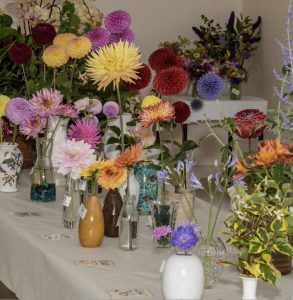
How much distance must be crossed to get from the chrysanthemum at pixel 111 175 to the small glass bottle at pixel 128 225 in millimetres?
47

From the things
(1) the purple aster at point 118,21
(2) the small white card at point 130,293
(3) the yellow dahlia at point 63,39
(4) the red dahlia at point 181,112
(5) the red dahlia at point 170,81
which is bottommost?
(2) the small white card at point 130,293

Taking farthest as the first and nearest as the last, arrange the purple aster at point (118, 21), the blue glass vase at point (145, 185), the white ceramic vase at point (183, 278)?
the purple aster at point (118, 21), the blue glass vase at point (145, 185), the white ceramic vase at point (183, 278)

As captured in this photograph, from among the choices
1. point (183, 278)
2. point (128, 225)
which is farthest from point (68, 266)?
point (183, 278)

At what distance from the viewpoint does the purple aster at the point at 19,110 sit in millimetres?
2850

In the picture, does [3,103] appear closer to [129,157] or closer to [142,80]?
[142,80]

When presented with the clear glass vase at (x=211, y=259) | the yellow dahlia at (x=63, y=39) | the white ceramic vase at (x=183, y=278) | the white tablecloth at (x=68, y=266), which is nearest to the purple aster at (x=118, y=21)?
the yellow dahlia at (x=63, y=39)

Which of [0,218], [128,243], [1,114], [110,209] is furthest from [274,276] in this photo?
[1,114]

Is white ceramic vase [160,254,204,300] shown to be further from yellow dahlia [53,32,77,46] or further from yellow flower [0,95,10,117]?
yellow flower [0,95,10,117]

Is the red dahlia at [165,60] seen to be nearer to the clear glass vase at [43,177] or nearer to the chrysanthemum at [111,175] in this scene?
the chrysanthemum at [111,175]

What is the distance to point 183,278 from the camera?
5.23ft

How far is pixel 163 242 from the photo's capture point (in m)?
2.26

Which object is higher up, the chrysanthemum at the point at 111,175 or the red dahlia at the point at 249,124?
the red dahlia at the point at 249,124

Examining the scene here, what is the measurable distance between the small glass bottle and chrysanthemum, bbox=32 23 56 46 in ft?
3.58

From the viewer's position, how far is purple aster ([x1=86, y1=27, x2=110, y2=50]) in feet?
9.96
